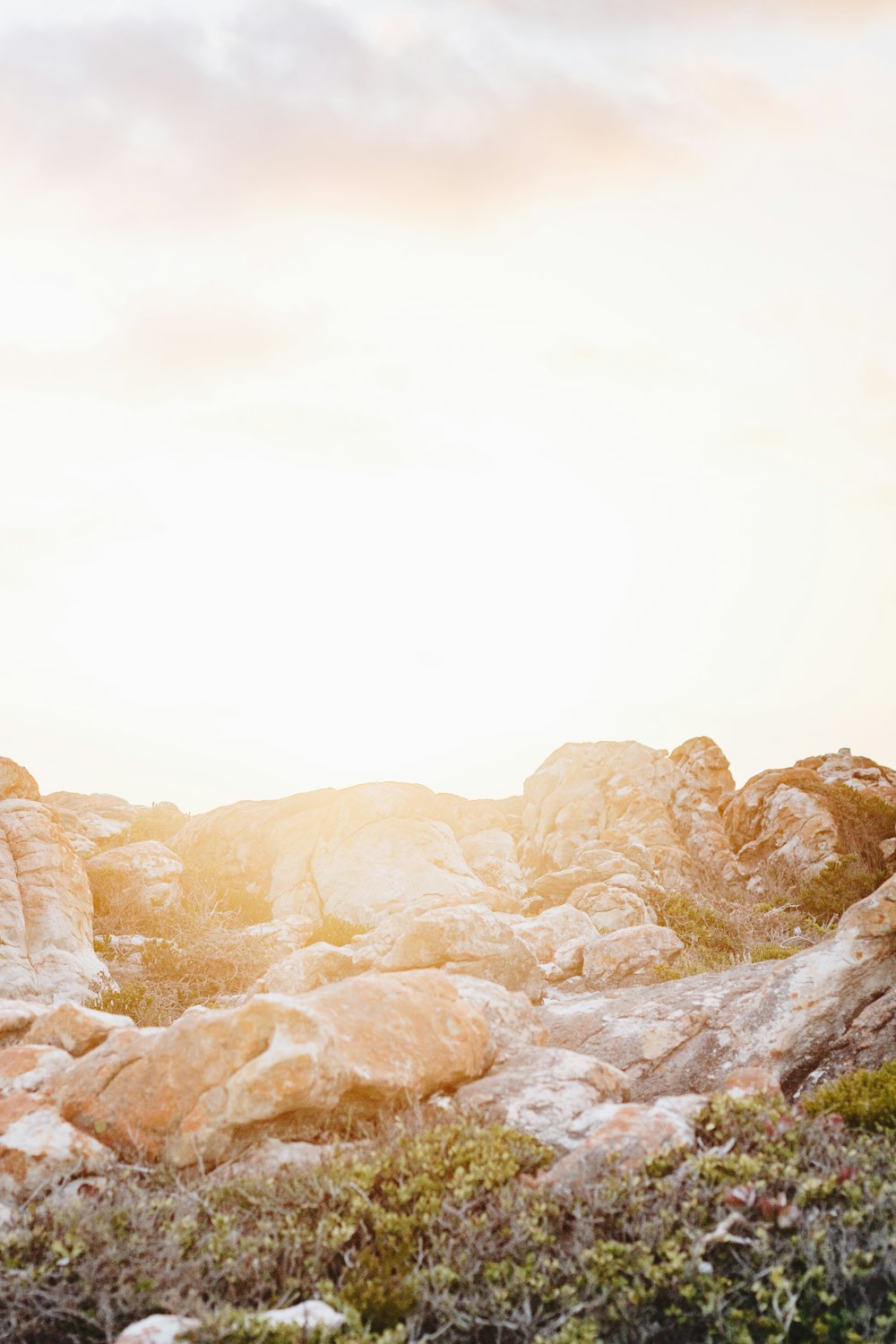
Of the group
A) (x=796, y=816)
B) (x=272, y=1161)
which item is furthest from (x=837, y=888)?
(x=272, y=1161)

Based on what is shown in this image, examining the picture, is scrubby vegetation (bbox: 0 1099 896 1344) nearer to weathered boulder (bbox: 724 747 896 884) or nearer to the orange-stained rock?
the orange-stained rock

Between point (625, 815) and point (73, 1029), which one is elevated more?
point (73, 1029)

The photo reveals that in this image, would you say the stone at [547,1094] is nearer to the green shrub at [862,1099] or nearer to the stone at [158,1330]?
the green shrub at [862,1099]

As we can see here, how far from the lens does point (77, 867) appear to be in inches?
1136

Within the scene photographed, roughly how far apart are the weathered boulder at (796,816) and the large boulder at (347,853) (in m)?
12.6

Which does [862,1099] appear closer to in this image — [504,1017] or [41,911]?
[504,1017]

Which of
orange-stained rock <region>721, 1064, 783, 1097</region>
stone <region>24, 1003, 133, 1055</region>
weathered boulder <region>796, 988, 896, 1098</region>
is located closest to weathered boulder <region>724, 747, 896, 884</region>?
weathered boulder <region>796, 988, 896, 1098</region>

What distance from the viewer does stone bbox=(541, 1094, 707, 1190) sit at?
8344 millimetres

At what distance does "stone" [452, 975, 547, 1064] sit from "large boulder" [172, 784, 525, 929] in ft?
59.1

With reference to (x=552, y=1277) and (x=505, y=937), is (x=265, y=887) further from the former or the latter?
(x=552, y=1277)

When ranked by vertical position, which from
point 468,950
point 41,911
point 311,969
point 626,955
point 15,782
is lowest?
point 626,955

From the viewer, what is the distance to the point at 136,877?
108 ft

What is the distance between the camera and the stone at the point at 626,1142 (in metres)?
8.34

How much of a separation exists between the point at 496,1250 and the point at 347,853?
1296 inches
